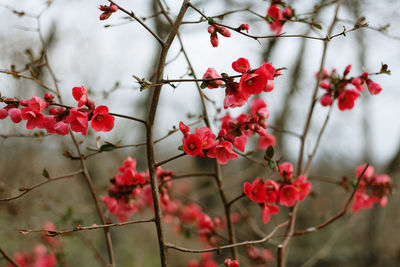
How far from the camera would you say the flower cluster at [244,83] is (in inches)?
37.4

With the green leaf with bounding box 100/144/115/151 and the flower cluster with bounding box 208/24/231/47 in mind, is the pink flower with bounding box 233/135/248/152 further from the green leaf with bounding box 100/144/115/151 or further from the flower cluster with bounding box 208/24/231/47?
the green leaf with bounding box 100/144/115/151

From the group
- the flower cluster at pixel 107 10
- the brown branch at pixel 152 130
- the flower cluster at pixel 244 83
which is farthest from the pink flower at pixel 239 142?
the flower cluster at pixel 107 10

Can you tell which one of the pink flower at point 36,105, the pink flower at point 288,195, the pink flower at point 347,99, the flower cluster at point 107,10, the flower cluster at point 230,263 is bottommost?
the flower cluster at point 230,263

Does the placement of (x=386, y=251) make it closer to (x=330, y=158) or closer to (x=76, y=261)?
(x=330, y=158)

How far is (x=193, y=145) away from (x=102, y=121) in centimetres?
30

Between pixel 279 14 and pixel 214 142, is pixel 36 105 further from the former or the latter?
pixel 279 14

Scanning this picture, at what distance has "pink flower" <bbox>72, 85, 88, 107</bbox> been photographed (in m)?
0.97

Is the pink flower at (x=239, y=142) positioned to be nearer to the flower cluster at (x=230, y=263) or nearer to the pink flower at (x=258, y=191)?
the pink flower at (x=258, y=191)

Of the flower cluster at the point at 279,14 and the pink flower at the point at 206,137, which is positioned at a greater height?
the flower cluster at the point at 279,14

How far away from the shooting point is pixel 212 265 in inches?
117

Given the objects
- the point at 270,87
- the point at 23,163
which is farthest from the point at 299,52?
the point at 23,163

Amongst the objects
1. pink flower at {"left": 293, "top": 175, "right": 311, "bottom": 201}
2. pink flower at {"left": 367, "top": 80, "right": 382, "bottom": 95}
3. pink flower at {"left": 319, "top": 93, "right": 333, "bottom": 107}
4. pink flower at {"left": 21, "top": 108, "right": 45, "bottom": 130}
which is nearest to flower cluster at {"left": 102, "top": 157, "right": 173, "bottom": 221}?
pink flower at {"left": 21, "top": 108, "right": 45, "bottom": 130}

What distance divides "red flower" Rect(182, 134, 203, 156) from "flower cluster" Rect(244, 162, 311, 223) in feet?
0.96

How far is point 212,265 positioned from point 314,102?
6.26ft
